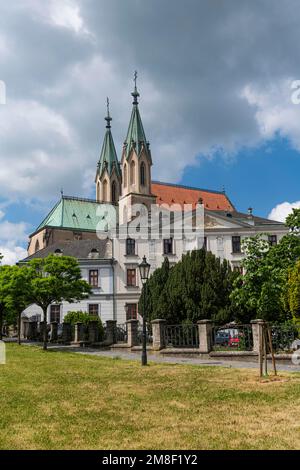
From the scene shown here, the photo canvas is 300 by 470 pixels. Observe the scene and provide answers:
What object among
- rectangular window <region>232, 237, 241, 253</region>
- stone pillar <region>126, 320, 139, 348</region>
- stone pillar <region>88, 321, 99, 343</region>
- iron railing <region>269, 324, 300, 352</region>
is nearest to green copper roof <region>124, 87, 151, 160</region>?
rectangular window <region>232, 237, 241, 253</region>

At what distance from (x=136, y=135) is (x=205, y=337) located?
6165 cm

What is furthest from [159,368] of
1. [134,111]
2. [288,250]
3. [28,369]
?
[134,111]

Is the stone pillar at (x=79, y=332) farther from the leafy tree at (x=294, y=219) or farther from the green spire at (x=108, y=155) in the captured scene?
the green spire at (x=108, y=155)

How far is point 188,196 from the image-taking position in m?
86.7

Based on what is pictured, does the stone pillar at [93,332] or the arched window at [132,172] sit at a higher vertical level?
the arched window at [132,172]

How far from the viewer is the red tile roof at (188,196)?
84188 millimetres

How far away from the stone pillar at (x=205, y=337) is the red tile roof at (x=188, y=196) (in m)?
62.2

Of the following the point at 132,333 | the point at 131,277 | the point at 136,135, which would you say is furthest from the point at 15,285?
the point at 136,135

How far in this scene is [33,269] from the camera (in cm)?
2956

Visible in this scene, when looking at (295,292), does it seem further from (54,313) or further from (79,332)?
(54,313)

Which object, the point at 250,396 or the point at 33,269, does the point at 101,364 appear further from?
the point at 33,269

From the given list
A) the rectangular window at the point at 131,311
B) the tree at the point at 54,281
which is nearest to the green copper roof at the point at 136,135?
the rectangular window at the point at 131,311

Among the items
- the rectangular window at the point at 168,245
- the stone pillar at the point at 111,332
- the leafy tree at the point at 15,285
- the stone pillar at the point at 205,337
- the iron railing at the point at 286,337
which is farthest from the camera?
the rectangular window at the point at 168,245

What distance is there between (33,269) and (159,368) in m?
14.9
